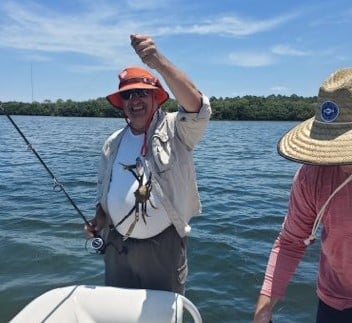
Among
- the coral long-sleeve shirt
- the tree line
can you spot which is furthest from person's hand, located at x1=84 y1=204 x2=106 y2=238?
the tree line

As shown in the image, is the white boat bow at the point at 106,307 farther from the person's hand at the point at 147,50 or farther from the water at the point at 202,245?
the water at the point at 202,245

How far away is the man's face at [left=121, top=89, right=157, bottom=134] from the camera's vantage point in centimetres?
354

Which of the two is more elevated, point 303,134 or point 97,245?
point 303,134

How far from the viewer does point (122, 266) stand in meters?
3.71

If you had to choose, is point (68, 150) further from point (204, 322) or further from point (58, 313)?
point (58, 313)

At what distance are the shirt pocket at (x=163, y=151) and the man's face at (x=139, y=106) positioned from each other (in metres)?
0.17

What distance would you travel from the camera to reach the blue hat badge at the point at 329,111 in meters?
2.08

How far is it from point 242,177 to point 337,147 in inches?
587

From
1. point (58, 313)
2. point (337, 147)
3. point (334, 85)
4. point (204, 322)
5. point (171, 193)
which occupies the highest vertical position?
point (334, 85)

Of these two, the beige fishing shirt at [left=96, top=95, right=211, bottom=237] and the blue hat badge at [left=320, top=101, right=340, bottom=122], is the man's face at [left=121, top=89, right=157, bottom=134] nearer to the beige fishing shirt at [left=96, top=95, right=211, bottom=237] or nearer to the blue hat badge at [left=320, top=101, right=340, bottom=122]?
the beige fishing shirt at [left=96, top=95, right=211, bottom=237]

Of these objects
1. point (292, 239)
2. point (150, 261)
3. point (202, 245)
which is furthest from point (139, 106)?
point (202, 245)

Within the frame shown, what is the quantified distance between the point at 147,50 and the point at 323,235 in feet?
4.91

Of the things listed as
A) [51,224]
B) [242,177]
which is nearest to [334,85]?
[51,224]

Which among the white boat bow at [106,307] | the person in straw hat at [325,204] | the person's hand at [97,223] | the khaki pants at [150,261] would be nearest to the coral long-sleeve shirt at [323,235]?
the person in straw hat at [325,204]
